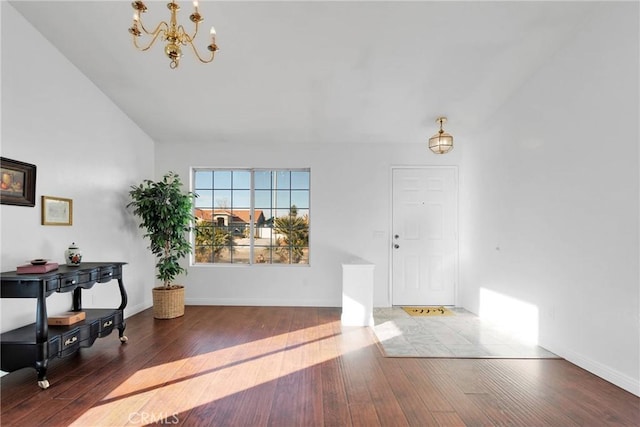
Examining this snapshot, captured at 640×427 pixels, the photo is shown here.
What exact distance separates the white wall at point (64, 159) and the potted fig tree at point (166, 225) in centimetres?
34

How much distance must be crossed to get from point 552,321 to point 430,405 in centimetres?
184

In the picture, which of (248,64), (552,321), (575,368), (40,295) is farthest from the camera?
(248,64)

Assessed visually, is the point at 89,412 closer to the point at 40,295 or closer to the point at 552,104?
the point at 40,295

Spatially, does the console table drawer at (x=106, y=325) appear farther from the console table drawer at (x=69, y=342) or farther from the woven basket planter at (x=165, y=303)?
the woven basket planter at (x=165, y=303)

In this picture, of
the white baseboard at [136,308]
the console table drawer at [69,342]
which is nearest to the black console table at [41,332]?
the console table drawer at [69,342]

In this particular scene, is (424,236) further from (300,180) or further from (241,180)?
(241,180)

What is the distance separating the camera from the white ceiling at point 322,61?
2881 mm

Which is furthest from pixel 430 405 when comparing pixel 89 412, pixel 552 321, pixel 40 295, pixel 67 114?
pixel 67 114

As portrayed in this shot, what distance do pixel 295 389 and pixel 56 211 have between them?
279cm

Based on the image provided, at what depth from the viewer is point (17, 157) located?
2836mm

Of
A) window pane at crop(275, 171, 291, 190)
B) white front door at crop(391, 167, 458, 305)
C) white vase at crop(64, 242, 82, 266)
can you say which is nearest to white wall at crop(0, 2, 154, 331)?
white vase at crop(64, 242, 82, 266)

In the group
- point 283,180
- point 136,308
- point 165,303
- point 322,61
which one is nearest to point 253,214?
point 283,180

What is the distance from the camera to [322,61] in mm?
3418

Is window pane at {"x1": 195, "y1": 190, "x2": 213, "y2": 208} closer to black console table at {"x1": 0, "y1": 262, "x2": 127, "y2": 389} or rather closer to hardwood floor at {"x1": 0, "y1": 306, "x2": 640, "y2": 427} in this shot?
hardwood floor at {"x1": 0, "y1": 306, "x2": 640, "y2": 427}
